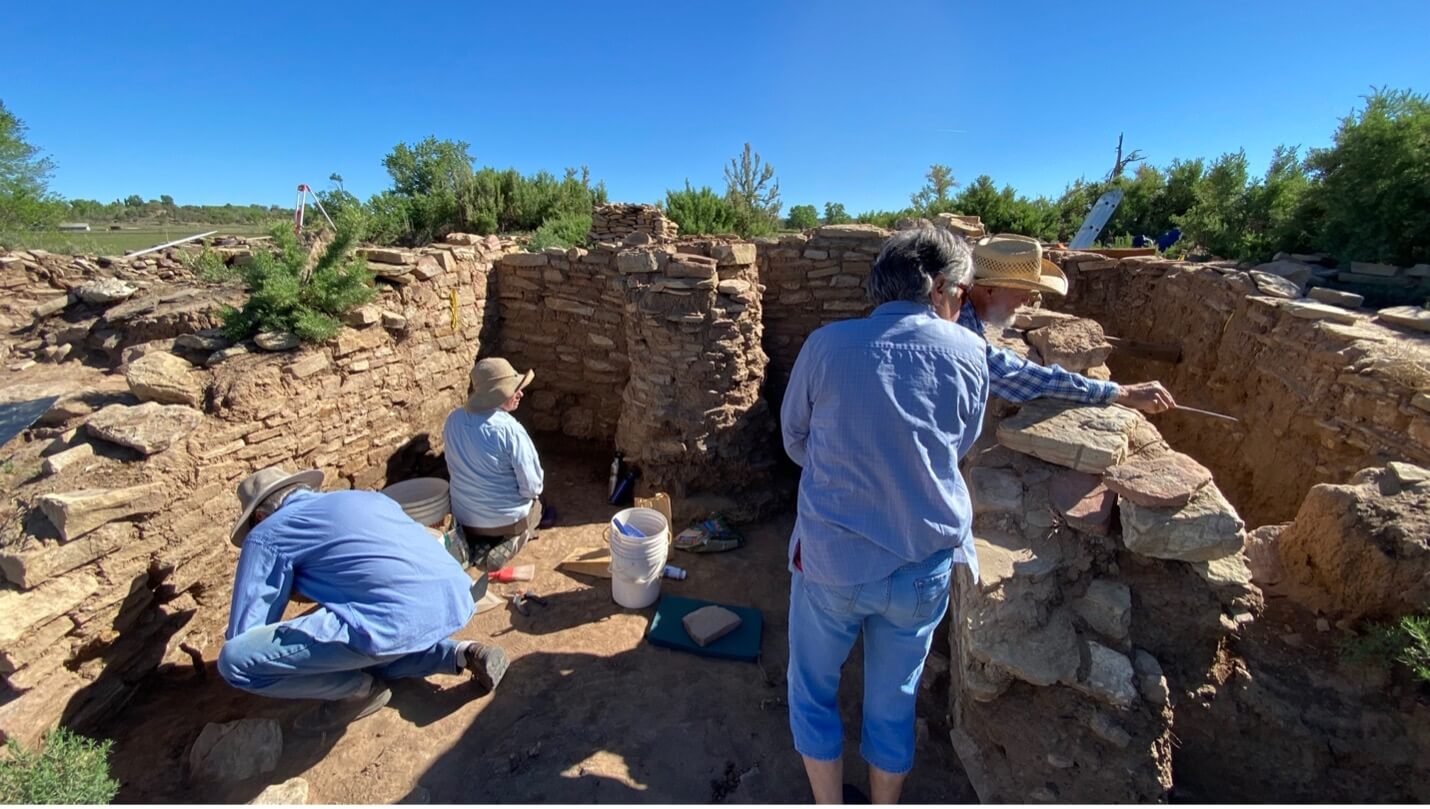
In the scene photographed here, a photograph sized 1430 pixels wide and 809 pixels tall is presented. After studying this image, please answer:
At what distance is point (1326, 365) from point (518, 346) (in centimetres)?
675

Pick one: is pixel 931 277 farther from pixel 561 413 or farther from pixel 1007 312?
pixel 561 413

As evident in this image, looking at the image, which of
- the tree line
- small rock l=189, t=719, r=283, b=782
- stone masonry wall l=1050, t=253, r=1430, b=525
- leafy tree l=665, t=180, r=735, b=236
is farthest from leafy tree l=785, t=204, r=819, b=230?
small rock l=189, t=719, r=283, b=782

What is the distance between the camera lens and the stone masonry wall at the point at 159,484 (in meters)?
2.79

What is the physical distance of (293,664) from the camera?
8.71ft

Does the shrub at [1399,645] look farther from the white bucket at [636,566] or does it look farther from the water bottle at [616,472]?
the water bottle at [616,472]

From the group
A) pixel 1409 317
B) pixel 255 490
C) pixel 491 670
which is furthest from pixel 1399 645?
pixel 255 490

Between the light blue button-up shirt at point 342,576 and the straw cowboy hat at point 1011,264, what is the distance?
3206 mm

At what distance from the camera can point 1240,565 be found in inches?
82.3

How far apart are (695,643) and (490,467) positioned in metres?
1.91

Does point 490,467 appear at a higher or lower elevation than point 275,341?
lower

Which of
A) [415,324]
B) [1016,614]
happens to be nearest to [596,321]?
[415,324]

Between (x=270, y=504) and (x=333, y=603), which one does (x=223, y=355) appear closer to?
(x=270, y=504)

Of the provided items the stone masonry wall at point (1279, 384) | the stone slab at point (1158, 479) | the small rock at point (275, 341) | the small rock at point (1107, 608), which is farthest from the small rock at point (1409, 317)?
the small rock at point (275, 341)

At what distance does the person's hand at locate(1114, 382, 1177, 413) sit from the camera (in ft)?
7.96
